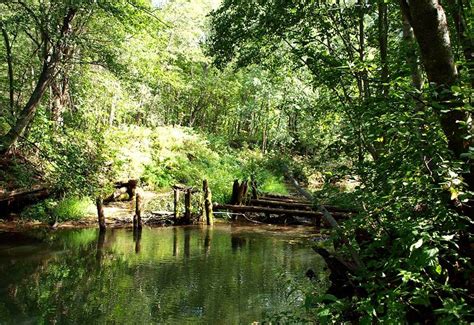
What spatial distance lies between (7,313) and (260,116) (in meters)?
28.3

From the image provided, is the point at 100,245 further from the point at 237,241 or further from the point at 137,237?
the point at 237,241

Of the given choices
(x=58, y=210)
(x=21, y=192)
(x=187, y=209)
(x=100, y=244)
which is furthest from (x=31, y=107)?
(x=187, y=209)

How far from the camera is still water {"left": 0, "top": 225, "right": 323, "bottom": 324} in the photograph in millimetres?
6828

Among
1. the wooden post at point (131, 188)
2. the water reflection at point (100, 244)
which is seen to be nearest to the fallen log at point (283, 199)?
the wooden post at point (131, 188)

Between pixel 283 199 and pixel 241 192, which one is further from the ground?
pixel 241 192

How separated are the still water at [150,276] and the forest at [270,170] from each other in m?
0.06

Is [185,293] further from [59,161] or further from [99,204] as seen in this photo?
[99,204]

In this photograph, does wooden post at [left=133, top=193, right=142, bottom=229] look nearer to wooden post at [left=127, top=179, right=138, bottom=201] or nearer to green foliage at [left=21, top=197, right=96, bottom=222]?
green foliage at [left=21, top=197, right=96, bottom=222]

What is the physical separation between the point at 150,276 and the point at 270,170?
1751cm

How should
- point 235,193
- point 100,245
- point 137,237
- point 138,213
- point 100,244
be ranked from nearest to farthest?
point 100,245 → point 100,244 → point 137,237 → point 138,213 → point 235,193

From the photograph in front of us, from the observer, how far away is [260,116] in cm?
3381

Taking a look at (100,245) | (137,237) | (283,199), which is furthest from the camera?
(283,199)

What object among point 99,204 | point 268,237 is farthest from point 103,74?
point 268,237

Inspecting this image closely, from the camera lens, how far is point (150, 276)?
29.1 feet
